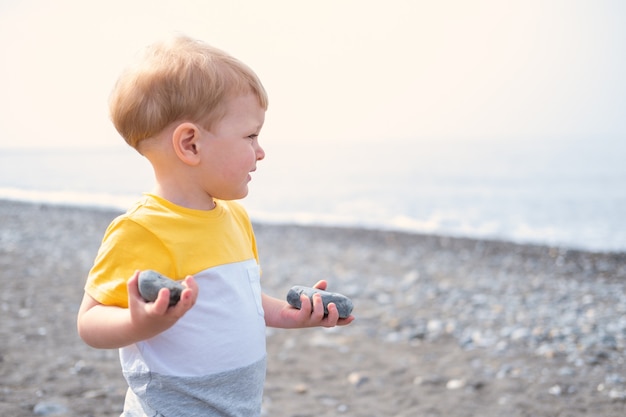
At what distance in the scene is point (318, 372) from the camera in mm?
5355

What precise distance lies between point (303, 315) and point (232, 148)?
27.5 inches

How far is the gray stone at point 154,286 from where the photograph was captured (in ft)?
5.62

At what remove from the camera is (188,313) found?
206 centimetres

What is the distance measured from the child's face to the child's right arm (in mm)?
504

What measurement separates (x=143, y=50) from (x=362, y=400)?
11.6ft

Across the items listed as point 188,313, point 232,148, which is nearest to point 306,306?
point 188,313

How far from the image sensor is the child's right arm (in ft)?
5.57

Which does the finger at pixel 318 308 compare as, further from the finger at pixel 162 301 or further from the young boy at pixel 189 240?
the finger at pixel 162 301

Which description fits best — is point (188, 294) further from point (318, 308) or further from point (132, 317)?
point (318, 308)

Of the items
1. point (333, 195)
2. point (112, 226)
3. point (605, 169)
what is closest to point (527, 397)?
point (112, 226)

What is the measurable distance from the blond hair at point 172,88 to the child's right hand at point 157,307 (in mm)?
565

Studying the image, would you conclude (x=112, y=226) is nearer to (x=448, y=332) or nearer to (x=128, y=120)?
(x=128, y=120)

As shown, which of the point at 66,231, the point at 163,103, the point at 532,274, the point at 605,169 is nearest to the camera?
the point at 163,103

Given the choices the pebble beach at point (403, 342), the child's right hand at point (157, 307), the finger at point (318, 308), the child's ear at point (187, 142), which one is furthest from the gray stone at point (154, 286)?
the pebble beach at point (403, 342)
